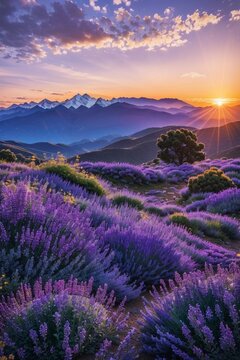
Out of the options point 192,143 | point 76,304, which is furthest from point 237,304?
point 192,143

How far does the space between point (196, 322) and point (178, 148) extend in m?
28.6

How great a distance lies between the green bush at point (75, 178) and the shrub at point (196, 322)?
26.4 ft

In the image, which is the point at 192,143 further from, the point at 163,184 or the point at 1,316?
the point at 1,316

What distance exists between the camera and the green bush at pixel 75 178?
11586mm

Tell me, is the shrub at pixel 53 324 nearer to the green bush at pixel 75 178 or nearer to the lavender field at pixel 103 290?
the lavender field at pixel 103 290

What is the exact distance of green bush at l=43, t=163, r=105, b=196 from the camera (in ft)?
38.0

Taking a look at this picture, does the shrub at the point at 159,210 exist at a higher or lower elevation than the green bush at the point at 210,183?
lower

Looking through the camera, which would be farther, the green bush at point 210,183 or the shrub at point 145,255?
the green bush at point 210,183

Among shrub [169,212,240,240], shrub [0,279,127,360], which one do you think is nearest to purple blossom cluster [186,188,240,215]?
shrub [169,212,240,240]

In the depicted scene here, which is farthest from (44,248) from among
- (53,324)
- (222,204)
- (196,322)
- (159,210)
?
(222,204)

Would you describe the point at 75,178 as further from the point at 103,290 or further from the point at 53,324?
the point at 53,324

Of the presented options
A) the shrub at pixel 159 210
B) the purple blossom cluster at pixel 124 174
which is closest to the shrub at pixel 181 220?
the shrub at pixel 159 210

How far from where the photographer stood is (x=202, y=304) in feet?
10.4

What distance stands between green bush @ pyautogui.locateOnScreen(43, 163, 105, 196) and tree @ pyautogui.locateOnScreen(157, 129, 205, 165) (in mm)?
19037
